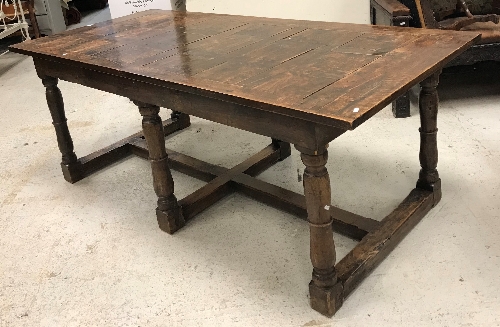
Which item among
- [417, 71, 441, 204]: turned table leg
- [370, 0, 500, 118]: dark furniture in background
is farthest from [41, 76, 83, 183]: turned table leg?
[370, 0, 500, 118]: dark furniture in background

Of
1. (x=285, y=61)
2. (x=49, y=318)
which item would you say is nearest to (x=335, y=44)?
(x=285, y=61)

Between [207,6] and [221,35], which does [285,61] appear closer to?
[221,35]

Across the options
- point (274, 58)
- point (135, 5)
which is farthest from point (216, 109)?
point (135, 5)

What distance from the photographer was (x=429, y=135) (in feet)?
6.77

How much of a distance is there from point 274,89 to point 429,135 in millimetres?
802

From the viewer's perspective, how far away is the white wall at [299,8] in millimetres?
3781

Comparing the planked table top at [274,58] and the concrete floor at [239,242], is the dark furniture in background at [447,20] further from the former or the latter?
the planked table top at [274,58]

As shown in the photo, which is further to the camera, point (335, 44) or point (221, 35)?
point (221, 35)

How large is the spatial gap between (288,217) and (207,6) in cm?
224

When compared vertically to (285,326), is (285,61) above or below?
above

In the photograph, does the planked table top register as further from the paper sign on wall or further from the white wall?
the white wall

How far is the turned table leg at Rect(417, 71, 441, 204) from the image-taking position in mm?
1988

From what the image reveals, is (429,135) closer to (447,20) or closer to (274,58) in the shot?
(274,58)

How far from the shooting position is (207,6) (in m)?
3.92
